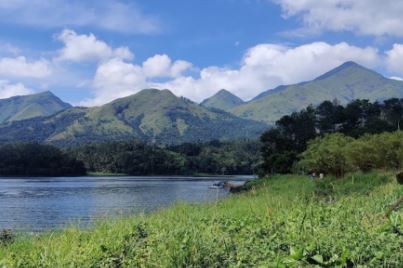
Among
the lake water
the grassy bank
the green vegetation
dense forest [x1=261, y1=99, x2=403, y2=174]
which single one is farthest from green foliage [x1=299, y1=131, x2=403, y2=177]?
the green vegetation

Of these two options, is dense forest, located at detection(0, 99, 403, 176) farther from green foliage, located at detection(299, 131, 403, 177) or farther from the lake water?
the lake water

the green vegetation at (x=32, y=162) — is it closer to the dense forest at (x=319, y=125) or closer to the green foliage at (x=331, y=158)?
the dense forest at (x=319, y=125)

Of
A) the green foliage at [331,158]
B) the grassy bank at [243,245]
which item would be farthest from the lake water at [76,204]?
the green foliage at [331,158]

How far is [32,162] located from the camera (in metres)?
175

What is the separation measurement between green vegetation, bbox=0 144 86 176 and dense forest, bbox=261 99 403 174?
87.5m

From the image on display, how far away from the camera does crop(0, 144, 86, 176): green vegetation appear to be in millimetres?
173875

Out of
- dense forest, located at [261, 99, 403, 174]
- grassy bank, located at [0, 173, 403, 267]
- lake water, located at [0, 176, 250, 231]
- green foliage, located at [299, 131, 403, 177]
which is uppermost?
dense forest, located at [261, 99, 403, 174]

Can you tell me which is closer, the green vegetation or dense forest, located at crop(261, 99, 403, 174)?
dense forest, located at crop(261, 99, 403, 174)

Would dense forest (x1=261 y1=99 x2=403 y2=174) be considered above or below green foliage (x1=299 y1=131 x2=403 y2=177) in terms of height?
above

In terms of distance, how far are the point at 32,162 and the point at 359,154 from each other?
461ft

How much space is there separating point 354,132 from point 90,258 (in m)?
98.0

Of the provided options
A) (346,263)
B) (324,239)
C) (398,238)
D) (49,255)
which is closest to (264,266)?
(346,263)

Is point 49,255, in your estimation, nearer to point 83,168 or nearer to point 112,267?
point 112,267

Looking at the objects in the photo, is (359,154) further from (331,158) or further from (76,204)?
(76,204)
